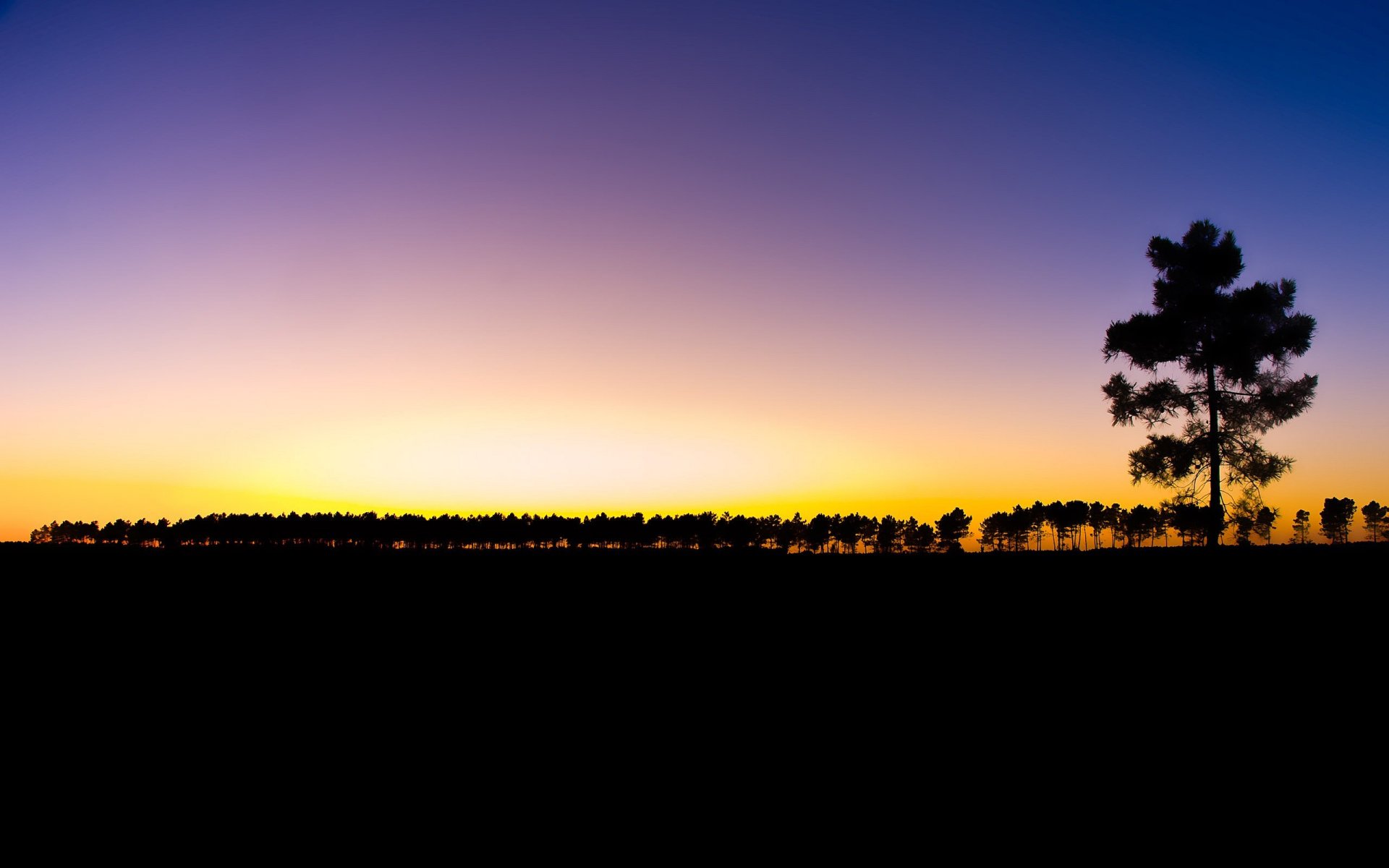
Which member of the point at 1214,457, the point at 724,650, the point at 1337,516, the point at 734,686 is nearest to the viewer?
the point at 734,686

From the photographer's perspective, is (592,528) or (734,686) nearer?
(734,686)

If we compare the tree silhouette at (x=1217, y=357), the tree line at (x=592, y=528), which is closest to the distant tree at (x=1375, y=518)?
the tree line at (x=592, y=528)

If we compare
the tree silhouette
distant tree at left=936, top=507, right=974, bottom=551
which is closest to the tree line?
distant tree at left=936, top=507, right=974, bottom=551

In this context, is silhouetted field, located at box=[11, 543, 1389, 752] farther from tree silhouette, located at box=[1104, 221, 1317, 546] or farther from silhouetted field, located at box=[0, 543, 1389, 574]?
tree silhouette, located at box=[1104, 221, 1317, 546]

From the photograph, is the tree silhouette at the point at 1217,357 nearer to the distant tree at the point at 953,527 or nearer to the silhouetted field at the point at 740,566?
the silhouetted field at the point at 740,566

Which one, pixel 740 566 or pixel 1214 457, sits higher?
pixel 1214 457

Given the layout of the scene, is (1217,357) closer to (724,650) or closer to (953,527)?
(724,650)

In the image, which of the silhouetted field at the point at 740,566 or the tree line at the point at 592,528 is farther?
the tree line at the point at 592,528

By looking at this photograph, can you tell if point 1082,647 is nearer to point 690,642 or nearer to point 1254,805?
point 1254,805

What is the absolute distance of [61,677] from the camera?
7340 millimetres

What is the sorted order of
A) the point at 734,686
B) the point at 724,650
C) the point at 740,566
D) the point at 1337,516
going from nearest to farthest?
the point at 734,686, the point at 724,650, the point at 740,566, the point at 1337,516

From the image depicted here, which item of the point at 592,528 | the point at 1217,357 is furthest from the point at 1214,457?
the point at 592,528

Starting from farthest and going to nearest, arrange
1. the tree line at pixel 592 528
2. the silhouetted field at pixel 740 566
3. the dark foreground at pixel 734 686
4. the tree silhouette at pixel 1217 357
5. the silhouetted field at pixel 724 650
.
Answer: the tree line at pixel 592 528, the tree silhouette at pixel 1217 357, the silhouetted field at pixel 740 566, the silhouetted field at pixel 724 650, the dark foreground at pixel 734 686

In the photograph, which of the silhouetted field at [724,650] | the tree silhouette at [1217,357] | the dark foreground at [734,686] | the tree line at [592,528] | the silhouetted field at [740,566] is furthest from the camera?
the tree line at [592,528]
